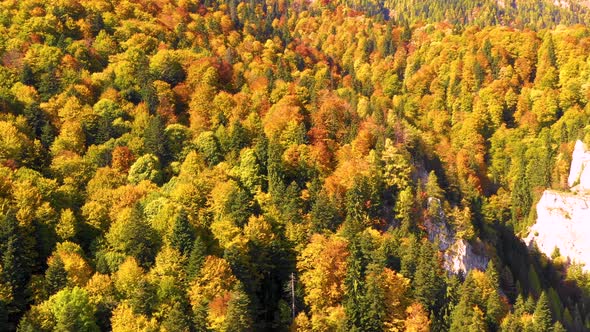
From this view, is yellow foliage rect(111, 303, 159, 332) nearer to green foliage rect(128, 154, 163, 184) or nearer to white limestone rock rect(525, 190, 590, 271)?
green foliage rect(128, 154, 163, 184)

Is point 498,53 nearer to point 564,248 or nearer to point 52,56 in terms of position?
point 564,248

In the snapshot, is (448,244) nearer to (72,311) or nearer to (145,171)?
(145,171)

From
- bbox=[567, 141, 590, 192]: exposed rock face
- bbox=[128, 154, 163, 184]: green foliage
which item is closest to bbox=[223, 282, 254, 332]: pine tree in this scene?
bbox=[128, 154, 163, 184]: green foliage

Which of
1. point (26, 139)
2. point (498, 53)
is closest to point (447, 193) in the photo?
point (26, 139)

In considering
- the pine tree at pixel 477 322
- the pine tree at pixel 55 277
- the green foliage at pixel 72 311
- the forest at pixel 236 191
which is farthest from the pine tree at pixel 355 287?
the pine tree at pixel 55 277

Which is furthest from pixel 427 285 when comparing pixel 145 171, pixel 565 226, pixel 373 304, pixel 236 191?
pixel 565 226

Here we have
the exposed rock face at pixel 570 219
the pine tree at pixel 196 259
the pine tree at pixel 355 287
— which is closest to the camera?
the pine tree at pixel 196 259

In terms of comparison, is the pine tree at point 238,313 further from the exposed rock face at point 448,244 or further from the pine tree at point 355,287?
Result: the exposed rock face at point 448,244
